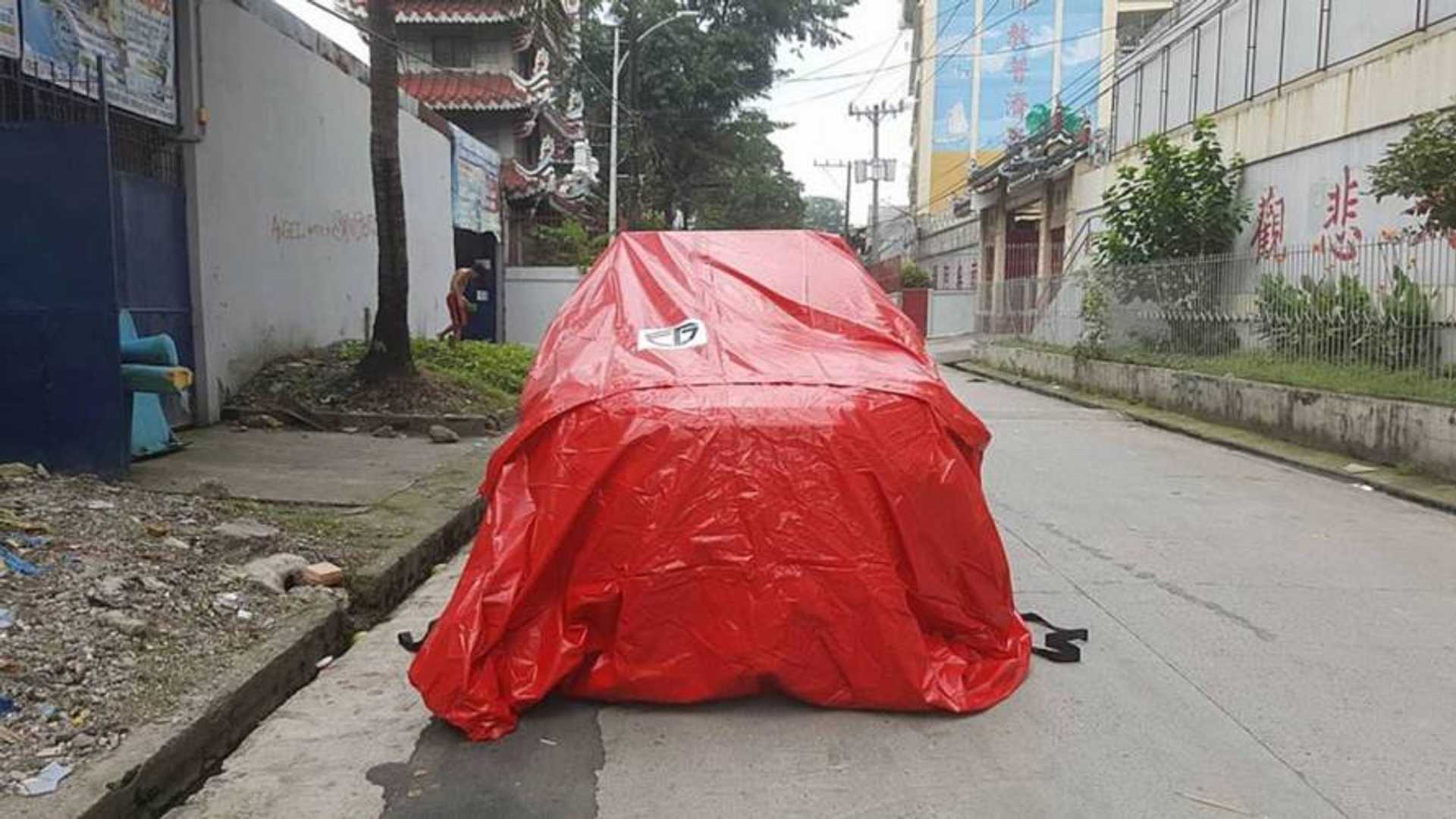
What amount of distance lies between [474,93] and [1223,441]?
82.0ft

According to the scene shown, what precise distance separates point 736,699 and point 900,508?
91 cm

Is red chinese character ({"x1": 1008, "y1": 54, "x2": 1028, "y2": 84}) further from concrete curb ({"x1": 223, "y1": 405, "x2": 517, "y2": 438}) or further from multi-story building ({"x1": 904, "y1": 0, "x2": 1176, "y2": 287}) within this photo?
concrete curb ({"x1": 223, "y1": 405, "x2": 517, "y2": 438})

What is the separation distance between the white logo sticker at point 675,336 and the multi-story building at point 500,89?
2643 centimetres

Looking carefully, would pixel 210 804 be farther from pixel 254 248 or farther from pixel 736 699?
pixel 254 248

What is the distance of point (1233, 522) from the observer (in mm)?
7793

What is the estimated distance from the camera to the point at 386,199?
10.8 meters

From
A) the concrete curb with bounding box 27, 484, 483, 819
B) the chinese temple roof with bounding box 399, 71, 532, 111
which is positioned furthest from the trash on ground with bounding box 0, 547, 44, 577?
the chinese temple roof with bounding box 399, 71, 532, 111

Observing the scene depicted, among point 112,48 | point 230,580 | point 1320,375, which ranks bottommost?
point 230,580

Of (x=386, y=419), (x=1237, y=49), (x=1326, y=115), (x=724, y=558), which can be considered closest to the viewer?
(x=724, y=558)

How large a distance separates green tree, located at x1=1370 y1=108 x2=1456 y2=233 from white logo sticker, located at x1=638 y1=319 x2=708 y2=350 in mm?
8701

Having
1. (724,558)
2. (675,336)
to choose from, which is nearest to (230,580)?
(675,336)

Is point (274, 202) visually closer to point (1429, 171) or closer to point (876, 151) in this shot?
point (1429, 171)

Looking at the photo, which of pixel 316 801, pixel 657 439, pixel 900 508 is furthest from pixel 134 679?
pixel 900 508

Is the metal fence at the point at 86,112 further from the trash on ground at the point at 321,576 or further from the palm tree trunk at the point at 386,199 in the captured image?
the trash on ground at the point at 321,576
